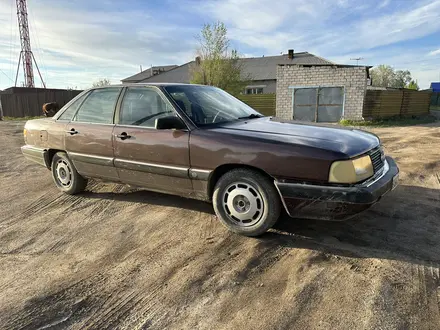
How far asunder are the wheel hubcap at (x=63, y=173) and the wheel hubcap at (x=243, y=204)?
2.75 m

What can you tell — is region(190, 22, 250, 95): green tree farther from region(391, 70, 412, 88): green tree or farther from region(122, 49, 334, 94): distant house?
region(391, 70, 412, 88): green tree

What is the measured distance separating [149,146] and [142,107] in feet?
1.87

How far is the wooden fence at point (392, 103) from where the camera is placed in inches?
672

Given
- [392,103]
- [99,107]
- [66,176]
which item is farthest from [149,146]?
[392,103]

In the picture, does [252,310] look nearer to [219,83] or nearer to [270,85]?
[219,83]

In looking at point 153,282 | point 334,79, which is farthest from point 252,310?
point 334,79

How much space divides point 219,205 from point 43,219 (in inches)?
90.8

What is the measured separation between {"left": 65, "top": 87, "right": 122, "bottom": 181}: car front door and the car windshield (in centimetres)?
95

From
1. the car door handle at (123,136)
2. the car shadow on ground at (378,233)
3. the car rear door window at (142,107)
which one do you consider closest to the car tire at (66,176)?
the car door handle at (123,136)

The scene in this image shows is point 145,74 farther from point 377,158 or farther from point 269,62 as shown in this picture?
point 377,158

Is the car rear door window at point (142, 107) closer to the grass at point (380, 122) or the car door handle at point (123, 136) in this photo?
the car door handle at point (123, 136)

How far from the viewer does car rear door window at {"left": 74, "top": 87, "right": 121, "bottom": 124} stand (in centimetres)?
434

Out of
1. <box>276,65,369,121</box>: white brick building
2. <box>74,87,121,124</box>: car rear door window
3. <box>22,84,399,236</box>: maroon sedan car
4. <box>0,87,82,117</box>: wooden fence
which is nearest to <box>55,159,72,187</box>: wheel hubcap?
<box>22,84,399,236</box>: maroon sedan car

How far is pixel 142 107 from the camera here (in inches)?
160
